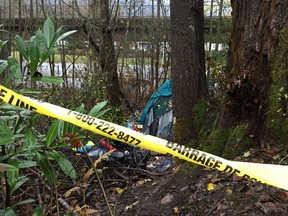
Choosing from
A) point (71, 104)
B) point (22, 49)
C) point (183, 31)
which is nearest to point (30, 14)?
point (71, 104)

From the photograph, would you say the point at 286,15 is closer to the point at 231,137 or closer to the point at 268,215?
the point at 231,137

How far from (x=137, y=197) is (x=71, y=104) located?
4.23 m

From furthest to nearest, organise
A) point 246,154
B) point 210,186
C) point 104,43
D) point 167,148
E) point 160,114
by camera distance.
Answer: point 104,43, point 160,114, point 246,154, point 210,186, point 167,148

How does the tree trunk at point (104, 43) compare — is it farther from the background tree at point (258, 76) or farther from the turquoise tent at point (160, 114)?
the background tree at point (258, 76)

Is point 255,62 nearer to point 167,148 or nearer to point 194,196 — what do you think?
point 194,196

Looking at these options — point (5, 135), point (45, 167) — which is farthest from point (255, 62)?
point (5, 135)

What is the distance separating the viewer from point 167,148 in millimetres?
1786

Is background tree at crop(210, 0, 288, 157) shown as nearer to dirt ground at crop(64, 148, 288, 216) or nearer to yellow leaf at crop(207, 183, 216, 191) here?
dirt ground at crop(64, 148, 288, 216)

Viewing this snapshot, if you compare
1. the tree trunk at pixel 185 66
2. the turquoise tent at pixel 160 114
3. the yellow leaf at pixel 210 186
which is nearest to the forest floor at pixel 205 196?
the yellow leaf at pixel 210 186

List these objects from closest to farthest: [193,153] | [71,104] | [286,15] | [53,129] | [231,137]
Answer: [193,153] < [53,129] < [286,15] < [231,137] < [71,104]

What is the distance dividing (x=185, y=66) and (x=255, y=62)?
1.59 meters

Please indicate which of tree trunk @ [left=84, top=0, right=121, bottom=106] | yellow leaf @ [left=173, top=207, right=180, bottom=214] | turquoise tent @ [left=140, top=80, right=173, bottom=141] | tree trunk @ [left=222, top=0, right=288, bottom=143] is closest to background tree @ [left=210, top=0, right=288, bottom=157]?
tree trunk @ [left=222, top=0, right=288, bottom=143]

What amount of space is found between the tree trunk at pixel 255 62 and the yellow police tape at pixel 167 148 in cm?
148

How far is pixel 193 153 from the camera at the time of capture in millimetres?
1792
